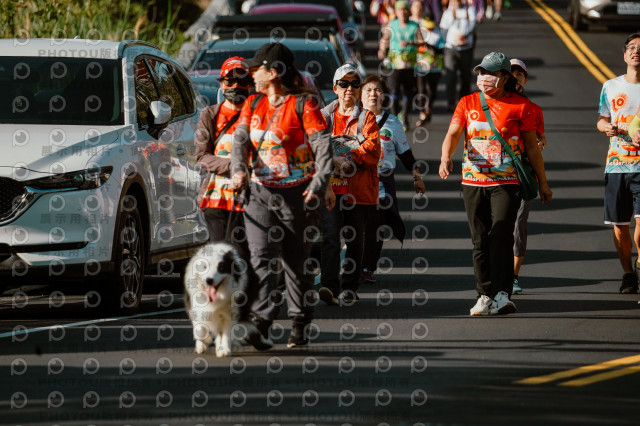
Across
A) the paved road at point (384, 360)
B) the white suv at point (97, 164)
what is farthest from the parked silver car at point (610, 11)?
the white suv at point (97, 164)

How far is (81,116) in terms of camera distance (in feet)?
37.9

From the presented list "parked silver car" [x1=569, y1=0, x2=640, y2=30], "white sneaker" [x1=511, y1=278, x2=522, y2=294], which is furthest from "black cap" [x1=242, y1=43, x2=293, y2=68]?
"parked silver car" [x1=569, y1=0, x2=640, y2=30]

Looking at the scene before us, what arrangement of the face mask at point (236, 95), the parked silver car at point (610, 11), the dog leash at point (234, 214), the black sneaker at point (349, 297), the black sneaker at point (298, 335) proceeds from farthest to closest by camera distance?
the parked silver car at point (610, 11), the black sneaker at point (349, 297), the face mask at point (236, 95), the black sneaker at point (298, 335), the dog leash at point (234, 214)

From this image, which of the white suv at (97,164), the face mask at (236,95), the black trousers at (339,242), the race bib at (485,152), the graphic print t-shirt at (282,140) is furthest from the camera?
the black trousers at (339,242)

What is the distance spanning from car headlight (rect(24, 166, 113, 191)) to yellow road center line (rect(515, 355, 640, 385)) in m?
3.59

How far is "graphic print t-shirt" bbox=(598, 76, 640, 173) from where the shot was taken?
1230cm

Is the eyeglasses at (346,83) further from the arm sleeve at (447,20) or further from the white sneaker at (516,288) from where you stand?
the arm sleeve at (447,20)

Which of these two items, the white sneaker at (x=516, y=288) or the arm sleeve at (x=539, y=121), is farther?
the white sneaker at (x=516, y=288)

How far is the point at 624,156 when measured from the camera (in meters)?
12.3

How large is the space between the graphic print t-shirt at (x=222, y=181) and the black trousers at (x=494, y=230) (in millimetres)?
2083

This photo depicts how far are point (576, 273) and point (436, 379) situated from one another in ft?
16.4

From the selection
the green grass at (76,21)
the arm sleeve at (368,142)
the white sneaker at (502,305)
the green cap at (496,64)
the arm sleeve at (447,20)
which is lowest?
the arm sleeve at (447,20)

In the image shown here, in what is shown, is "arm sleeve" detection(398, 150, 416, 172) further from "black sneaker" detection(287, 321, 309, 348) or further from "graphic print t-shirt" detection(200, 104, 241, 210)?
"black sneaker" detection(287, 321, 309, 348)

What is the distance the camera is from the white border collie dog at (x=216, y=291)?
9.20m
